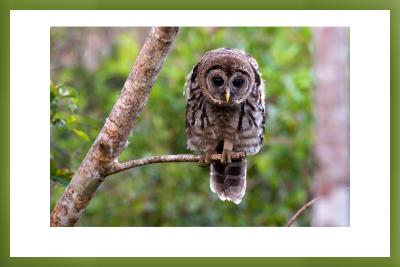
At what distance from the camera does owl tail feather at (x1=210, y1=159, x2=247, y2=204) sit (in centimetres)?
332

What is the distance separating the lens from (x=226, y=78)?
2.98 metres

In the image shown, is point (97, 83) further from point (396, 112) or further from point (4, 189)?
point (396, 112)

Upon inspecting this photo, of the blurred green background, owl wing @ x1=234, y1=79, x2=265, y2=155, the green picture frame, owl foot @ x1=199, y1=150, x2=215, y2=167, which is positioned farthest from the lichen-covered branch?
the blurred green background

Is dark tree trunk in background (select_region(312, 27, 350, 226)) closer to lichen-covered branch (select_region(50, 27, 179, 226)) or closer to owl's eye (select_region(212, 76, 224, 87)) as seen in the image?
owl's eye (select_region(212, 76, 224, 87))

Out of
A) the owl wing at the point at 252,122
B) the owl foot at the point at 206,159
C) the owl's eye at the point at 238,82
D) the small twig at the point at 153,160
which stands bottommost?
the small twig at the point at 153,160

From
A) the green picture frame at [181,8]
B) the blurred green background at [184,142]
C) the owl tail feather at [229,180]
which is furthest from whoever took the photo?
the blurred green background at [184,142]

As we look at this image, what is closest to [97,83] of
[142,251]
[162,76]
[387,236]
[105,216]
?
[162,76]

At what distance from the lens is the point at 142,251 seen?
2766 mm

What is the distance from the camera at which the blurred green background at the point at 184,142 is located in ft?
14.6

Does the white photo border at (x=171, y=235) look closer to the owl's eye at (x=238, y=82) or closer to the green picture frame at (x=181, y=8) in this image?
the green picture frame at (x=181, y=8)

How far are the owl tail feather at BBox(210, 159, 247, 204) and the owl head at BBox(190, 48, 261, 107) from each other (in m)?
0.41

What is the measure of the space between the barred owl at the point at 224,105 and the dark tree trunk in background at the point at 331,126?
4.04 feet

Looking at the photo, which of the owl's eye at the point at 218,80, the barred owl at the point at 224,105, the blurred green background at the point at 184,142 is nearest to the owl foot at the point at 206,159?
the barred owl at the point at 224,105

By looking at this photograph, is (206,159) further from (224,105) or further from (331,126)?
(331,126)
